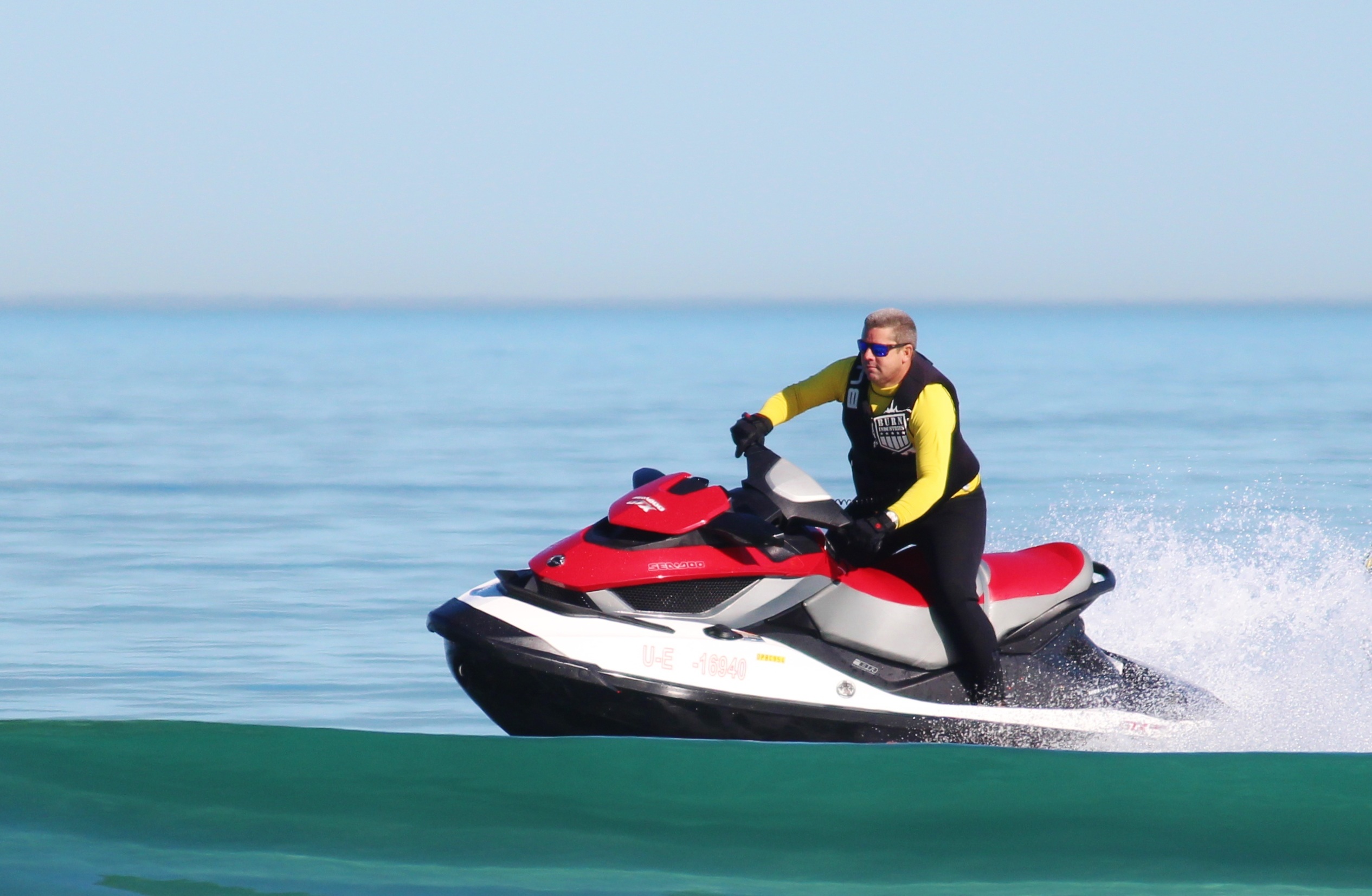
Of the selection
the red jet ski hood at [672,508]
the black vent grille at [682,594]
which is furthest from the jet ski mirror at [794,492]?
the black vent grille at [682,594]

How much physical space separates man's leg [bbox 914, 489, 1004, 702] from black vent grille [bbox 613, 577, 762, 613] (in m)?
0.60

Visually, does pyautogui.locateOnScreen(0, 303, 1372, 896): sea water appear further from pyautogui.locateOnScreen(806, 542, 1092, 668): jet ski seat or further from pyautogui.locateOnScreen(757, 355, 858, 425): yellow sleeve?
pyautogui.locateOnScreen(757, 355, 858, 425): yellow sleeve

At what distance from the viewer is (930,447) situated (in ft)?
16.8

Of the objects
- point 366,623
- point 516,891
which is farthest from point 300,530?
point 516,891

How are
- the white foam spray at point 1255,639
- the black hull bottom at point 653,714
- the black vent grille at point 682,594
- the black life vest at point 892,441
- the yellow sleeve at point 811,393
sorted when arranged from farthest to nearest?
the white foam spray at point 1255,639, the yellow sleeve at point 811,393, the black life vest at point 892,441, the black vent grille at point 682,594, the black hull bottom at point 653,714

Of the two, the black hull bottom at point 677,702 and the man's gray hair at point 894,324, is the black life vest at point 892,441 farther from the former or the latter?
the black hull bottom at point 677,702

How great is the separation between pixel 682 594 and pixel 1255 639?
313 centimetres

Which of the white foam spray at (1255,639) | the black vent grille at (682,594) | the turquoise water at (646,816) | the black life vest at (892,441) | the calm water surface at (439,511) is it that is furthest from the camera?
the calm water surface at (439,511)

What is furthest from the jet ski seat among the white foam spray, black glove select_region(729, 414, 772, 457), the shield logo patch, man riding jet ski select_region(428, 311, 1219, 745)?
the white foam spray

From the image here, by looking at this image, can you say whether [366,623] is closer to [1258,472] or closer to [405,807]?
[405,807]

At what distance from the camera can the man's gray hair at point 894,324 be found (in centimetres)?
513

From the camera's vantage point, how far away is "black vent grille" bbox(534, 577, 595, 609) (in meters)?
5.07

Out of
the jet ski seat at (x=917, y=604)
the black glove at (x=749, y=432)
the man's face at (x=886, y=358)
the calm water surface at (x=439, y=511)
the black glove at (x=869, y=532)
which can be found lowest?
the calm water surface at (x=439, y=511)

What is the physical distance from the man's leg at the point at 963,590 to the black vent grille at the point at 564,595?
1.12m
